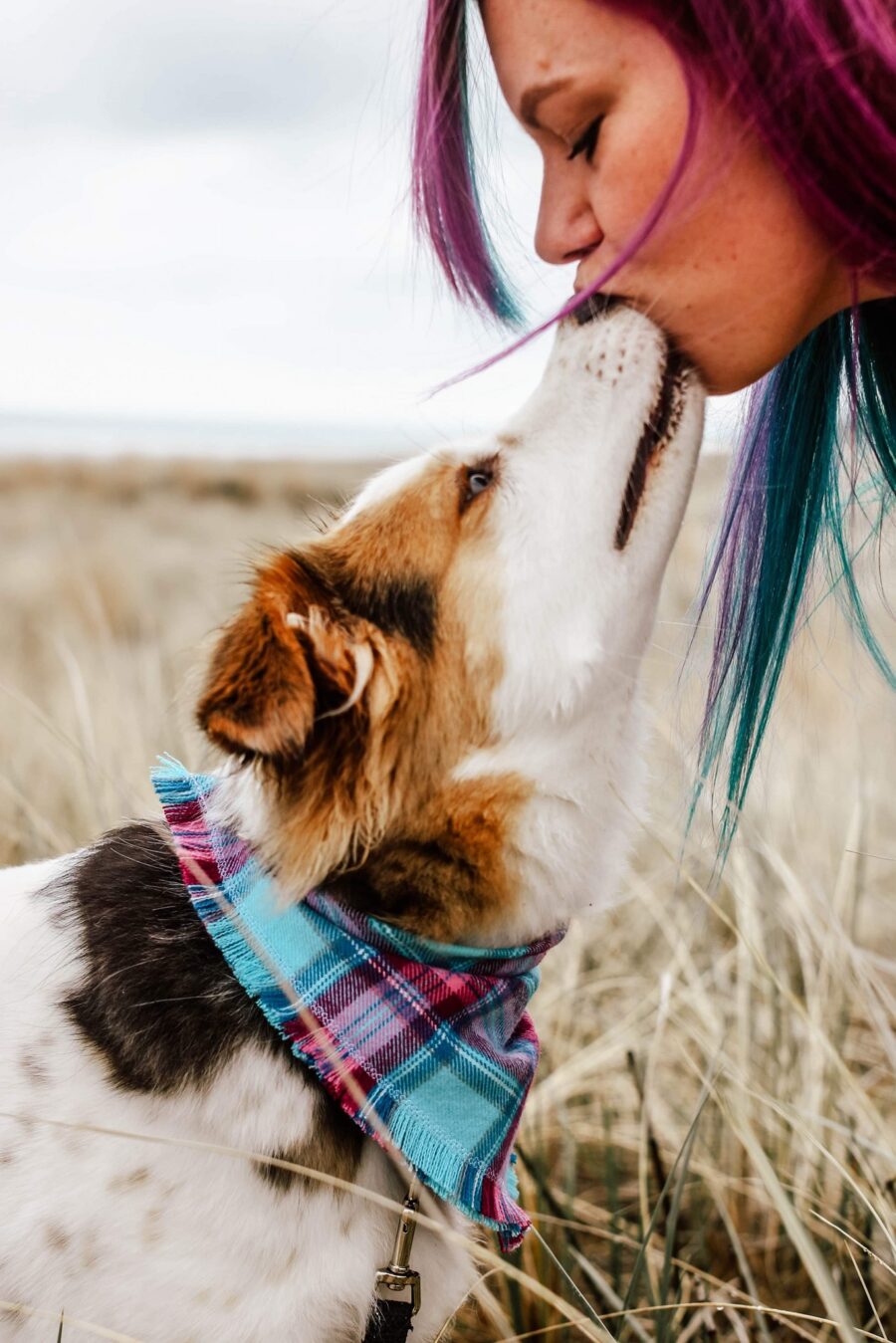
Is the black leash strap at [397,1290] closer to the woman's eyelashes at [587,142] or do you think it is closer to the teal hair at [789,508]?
the teal hair at [789,508]

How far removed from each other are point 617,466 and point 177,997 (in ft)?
3.58

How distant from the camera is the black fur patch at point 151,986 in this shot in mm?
1831

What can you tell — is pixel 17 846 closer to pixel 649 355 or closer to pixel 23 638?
pixel 649 355

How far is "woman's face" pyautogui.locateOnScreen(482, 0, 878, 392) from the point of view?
68.0 inches

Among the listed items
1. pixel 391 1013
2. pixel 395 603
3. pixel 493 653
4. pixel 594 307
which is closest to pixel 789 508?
pixel 594 307

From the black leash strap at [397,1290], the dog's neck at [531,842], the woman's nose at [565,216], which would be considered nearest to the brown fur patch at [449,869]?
the dog's neck at [531,842]

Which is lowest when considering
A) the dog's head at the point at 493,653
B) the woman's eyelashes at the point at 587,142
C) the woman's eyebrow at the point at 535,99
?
the dog's head at the point at 493,653

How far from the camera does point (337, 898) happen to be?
6.31ft

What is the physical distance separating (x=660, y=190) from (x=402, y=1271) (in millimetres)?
1626

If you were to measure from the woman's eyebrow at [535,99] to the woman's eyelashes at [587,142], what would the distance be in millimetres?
71

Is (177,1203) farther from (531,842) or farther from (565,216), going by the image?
(565,216)

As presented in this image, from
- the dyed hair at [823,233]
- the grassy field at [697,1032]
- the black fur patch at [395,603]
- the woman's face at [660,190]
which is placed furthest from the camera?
the grassy field at [697,1032]

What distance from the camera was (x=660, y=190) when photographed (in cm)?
176

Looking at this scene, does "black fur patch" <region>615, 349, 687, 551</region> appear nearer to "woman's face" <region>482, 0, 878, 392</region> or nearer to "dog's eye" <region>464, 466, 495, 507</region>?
"woman's face" <region>482, 0, 878, 392</region>
